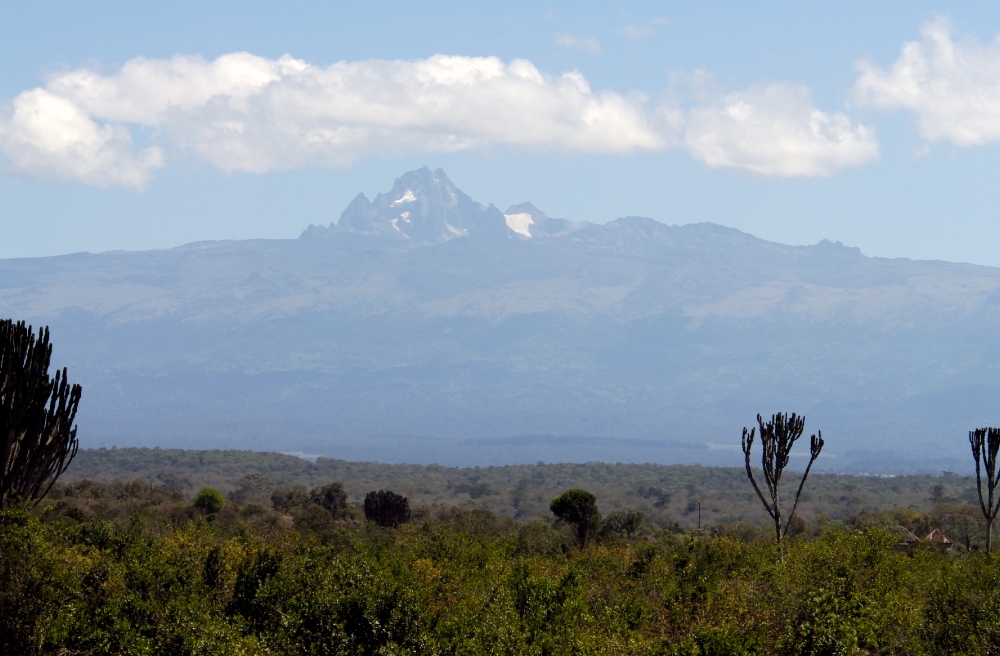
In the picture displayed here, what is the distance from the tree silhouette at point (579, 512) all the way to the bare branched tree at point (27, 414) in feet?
110

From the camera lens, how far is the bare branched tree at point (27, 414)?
25.9 m

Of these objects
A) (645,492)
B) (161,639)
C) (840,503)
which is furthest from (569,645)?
(645,492)

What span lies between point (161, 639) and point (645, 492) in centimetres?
11219

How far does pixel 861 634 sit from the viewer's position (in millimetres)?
20172

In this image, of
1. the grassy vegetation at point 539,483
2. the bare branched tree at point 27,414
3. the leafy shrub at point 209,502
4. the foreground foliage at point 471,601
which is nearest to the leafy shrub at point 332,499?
the leafy shrub at point 209,502

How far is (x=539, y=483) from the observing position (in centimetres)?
15138

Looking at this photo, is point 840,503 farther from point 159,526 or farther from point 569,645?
point 569,645

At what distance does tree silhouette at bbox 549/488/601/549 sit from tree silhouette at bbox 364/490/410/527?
34.3ft

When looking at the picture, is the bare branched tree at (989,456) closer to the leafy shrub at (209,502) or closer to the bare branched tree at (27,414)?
the bare branched tree at (27,414)

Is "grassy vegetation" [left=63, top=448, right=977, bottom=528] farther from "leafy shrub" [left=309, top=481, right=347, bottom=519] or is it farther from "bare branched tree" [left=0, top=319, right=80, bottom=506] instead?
"bare branched tree" [left=0, top=319, right=80, bottom=506]

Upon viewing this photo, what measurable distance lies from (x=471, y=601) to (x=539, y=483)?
127846 mm

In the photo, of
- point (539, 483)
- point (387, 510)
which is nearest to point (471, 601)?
point (387, 510)

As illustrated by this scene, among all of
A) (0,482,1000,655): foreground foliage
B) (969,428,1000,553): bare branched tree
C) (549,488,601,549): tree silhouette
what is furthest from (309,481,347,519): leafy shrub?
(969,428,1000,553): bare branched tree

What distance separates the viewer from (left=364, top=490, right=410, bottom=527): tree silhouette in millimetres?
64562
